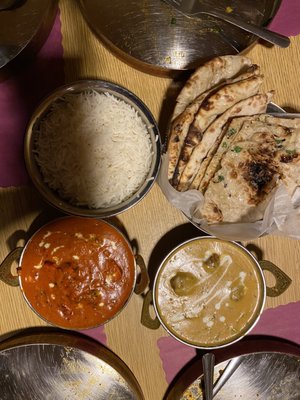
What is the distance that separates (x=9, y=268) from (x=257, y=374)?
117 cm

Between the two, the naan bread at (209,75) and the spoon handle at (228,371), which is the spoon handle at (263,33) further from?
the spoon handle at (228,371)

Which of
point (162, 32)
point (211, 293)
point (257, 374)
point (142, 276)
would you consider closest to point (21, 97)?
point (162, 32)

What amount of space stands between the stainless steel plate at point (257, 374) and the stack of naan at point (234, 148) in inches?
23.7

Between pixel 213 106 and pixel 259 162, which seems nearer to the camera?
pixel 213 106

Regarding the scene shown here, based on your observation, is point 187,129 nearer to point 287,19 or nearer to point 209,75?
point 209,75

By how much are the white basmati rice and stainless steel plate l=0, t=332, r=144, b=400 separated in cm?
61

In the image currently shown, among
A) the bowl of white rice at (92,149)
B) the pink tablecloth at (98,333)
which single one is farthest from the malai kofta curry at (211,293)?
the bowl of white rice at (92,149)

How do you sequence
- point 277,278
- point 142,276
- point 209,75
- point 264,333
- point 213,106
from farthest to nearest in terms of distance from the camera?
point 264,333, point 277,278, point 142,276, point 209,75, point 213,106

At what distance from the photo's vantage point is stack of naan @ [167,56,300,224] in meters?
1.87

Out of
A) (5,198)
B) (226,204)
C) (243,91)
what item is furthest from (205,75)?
(5,198)

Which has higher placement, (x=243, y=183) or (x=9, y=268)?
(x=243, y=183)

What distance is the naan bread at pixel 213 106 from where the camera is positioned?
5.99ft

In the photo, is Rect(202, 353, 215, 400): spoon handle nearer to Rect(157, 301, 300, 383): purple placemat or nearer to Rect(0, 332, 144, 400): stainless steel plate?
Rect(157, 301, 300, 383): purple placemat

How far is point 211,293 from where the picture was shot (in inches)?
83.1
